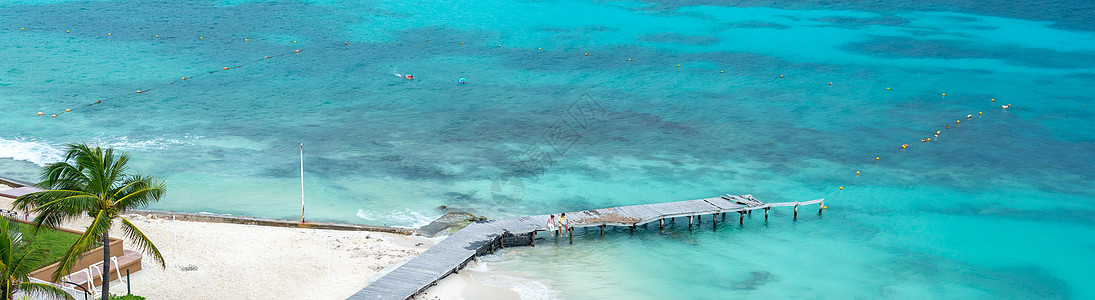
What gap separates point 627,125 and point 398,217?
17.0m

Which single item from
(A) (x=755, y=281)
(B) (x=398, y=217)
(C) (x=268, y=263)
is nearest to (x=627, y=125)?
(B) (x=398, y=217)

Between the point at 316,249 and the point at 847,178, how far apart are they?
76.1ft

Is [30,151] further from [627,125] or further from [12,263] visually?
→ [627,125]

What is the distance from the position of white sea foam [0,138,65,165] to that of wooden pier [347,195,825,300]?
1993cm

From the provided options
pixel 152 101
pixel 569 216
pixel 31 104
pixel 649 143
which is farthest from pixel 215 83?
pixel 569 216

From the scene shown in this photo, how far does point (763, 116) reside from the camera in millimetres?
50281

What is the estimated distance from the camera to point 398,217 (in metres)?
33.7

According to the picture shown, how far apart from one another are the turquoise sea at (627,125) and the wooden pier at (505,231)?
67 cm

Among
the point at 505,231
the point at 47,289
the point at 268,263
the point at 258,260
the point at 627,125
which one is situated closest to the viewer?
the point at 47,289

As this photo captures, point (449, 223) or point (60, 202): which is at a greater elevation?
point (60, 202)

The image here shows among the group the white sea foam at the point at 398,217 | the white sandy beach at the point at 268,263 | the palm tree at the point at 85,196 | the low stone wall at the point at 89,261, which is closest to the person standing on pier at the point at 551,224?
the white sandy beach at the point at 268,263

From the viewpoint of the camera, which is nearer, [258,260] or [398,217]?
[258,260]

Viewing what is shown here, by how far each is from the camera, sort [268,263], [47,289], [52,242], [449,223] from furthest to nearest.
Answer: [449,223]
[268,263]
[52,242]
[47,289]

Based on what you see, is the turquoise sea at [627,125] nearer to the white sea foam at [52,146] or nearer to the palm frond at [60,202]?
the white sea foam at [52,146]
